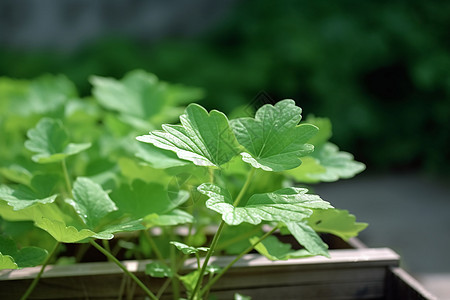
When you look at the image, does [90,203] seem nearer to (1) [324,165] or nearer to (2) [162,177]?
(2) [162,177]

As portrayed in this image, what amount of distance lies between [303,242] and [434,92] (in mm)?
3075

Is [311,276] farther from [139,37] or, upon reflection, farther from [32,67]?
[139,37]

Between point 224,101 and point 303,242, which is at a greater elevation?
point 224,101

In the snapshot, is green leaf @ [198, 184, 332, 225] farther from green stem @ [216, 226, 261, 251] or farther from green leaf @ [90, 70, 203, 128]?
green leaf @ [90, 70, 203, 128]

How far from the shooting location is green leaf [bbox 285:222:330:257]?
0.50 meters

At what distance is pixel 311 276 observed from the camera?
0.61m

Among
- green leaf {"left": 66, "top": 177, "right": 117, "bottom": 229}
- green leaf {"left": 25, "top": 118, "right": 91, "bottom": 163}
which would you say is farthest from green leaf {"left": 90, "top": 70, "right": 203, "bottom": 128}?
green leaf {"left": 66, "top": 177, "right": 117, "bottom": 229}

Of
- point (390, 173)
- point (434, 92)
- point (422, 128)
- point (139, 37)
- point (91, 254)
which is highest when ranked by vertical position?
point (139, 37)

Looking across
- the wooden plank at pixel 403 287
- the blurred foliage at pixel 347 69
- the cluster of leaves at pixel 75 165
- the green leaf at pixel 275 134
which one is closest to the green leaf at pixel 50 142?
the cluster of leaves at pixel 75 165

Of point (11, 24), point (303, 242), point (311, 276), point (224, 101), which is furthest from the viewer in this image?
point (11, 24)

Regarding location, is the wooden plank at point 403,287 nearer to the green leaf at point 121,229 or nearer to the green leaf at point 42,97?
the green leaf at point 121,229

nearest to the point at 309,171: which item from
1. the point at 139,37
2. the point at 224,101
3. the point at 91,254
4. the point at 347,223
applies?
the point at 347,223

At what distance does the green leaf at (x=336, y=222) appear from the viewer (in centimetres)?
54

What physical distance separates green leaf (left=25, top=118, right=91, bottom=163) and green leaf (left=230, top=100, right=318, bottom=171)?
8.6 inches
